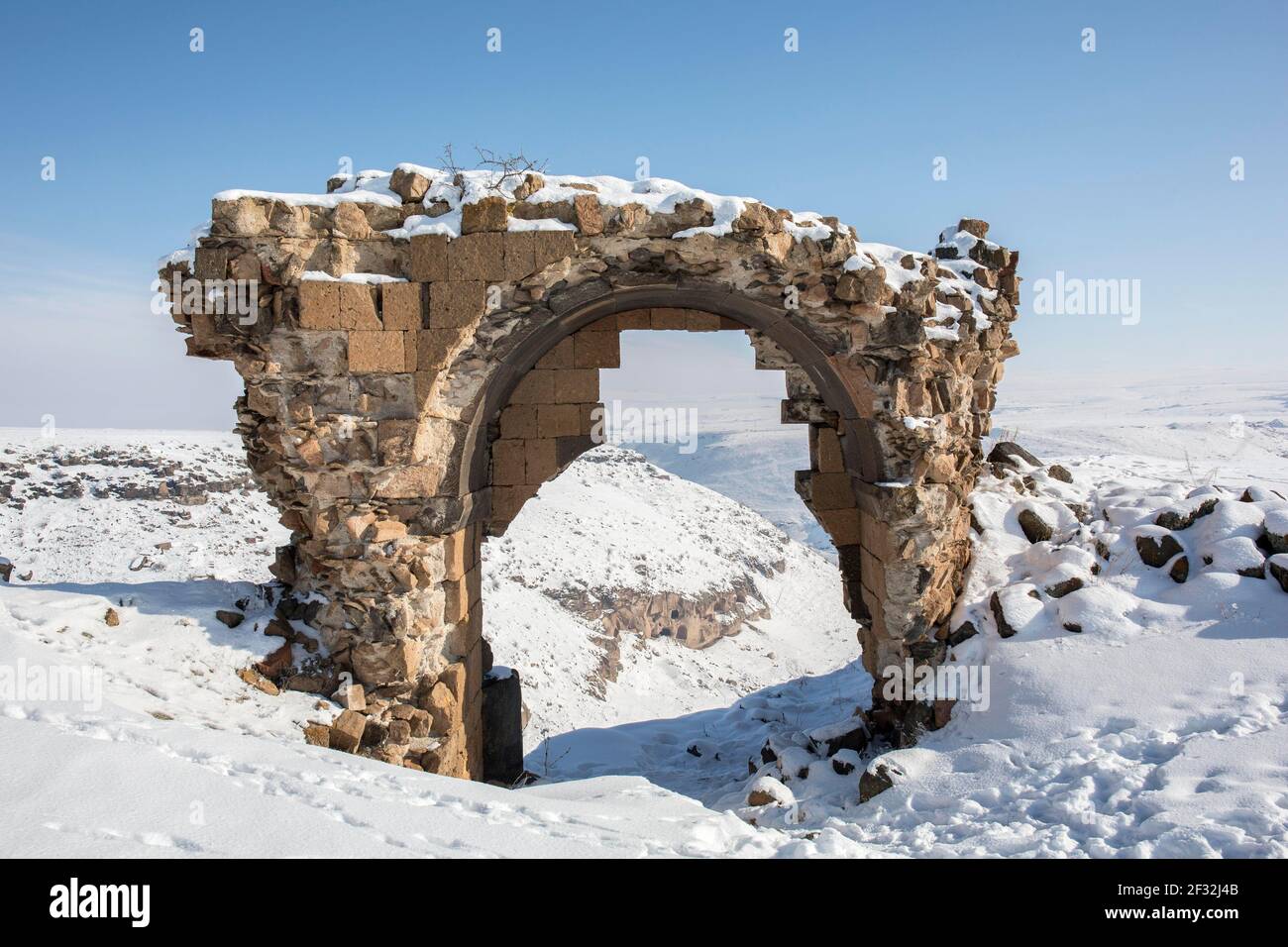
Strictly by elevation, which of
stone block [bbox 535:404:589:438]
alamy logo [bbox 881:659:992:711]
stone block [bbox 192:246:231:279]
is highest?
stone block [bbox 192:246:231:279]

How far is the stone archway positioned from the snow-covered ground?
661 mm

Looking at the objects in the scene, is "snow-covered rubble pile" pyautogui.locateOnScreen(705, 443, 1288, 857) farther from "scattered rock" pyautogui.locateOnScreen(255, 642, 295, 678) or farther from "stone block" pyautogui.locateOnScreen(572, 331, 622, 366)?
"stone block" pyautogui.locateOnScreen(572, 331, 622, 366)

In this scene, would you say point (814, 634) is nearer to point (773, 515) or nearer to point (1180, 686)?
point (773, 515)

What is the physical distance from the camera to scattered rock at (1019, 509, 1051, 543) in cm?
731

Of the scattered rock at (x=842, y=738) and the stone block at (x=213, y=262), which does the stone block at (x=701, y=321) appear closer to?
the scattered rock at (x=842, y=738)

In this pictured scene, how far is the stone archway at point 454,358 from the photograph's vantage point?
19.5 ft

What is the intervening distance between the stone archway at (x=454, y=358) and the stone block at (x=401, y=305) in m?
0.01

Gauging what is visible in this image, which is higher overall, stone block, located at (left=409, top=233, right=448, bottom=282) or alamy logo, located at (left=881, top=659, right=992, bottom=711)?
stone block, located at (left=409, top=233, right=448, bottom=282)

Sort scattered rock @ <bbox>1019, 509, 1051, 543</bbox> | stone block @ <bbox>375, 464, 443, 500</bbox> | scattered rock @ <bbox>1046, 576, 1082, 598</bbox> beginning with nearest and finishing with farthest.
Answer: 1. stone block @ <bbox>375, 464, 443, 500</bbox>
2. scattered rock @ <bbox>1046, 576, 1082, 598</bbox>
3. scattered rock @ <bbox>1019, 509, 1051, 543</bbox>

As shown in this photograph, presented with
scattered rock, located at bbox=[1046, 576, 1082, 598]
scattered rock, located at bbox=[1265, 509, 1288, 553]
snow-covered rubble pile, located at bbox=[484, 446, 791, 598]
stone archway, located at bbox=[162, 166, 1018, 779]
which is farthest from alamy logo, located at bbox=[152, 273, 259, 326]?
snow-covered rubble pile, located at bbox=[484, 446, 791, 598]

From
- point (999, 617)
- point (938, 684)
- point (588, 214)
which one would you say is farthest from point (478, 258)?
→ point (999, 617)
